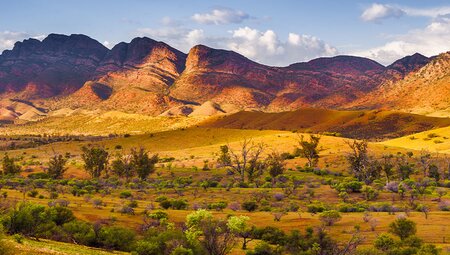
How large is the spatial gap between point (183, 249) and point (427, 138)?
282 feet

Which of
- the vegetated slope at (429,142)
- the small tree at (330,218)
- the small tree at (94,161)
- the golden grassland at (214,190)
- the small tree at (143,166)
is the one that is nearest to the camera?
the golden grassland at (214,190)

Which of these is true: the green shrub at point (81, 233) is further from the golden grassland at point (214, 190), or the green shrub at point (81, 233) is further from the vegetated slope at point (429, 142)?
the vegetated slope at point (429, 142)

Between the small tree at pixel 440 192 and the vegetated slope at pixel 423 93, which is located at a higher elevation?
the vegetated slope at pixel 423 93

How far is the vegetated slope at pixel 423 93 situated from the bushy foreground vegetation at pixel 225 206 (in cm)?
7996

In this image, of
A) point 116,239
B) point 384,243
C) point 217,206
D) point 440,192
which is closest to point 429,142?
point 440,192

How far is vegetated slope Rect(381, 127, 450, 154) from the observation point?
296 ft

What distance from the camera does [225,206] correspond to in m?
42.1

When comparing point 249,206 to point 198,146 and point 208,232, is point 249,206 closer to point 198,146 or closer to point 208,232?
point 208,232

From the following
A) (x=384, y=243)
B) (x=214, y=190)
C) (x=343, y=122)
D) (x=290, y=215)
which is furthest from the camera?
(x=343, y=122)

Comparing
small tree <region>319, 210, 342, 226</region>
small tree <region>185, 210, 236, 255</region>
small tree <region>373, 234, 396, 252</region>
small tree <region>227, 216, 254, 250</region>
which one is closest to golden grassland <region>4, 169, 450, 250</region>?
small tree <region>319, 210, 342, 226</region>

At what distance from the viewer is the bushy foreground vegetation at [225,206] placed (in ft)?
91.2

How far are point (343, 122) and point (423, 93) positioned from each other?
38904 mm

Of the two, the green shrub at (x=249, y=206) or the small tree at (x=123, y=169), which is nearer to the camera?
the green shrub at (x=249, y=206)

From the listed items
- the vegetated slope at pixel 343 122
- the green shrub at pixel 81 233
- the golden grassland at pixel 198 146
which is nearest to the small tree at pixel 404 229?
the green shrub at pixel 81 233
